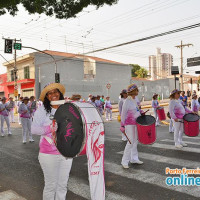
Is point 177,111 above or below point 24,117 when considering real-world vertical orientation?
above

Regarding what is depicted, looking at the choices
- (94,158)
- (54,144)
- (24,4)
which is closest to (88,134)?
(94,158)

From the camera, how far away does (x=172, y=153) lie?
6.77 metres

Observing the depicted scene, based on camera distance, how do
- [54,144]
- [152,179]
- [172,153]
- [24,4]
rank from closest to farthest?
[54,144]
[152,179]
[172,153]
[24,4]

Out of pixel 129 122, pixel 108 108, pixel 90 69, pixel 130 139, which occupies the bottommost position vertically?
pixel 108 108

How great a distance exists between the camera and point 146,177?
484cm

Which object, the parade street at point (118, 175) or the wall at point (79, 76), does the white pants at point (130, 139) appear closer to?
the parade street at point (118, 175)

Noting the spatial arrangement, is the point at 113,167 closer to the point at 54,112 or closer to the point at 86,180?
the point at 86,180

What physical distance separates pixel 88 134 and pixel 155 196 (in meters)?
2.02

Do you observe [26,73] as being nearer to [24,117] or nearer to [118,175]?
[24,117]

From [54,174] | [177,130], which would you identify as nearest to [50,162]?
[54,174]

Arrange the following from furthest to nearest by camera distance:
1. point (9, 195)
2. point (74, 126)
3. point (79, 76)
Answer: point (79, 76) → point (9, 195) → point (74, 126)

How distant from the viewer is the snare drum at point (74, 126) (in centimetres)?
269

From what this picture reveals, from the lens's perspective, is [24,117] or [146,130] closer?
[146,130]

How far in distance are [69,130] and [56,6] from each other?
878 cm
